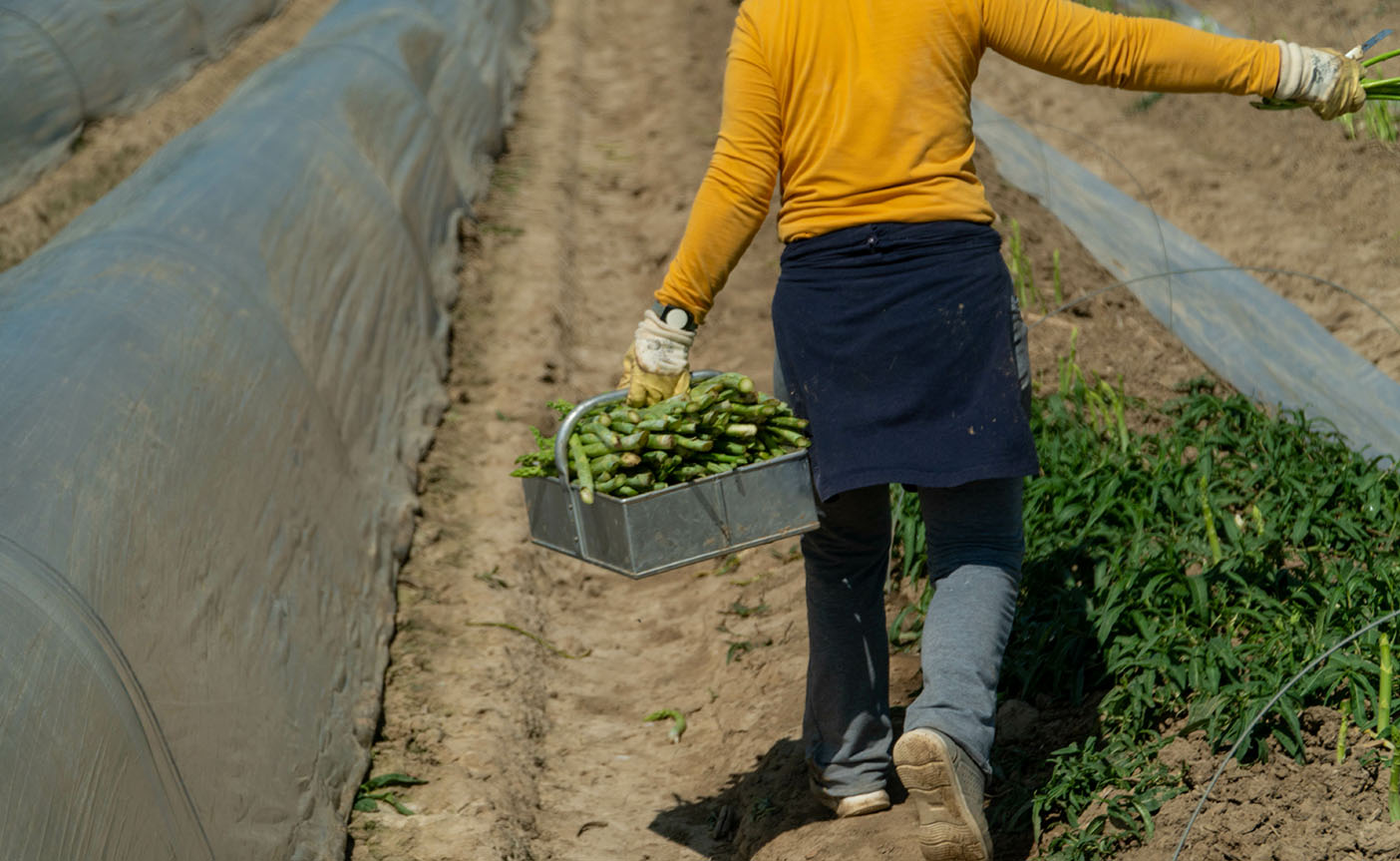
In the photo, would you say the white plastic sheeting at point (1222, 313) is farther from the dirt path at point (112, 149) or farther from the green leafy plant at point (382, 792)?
the dirt path at point (112, 149)

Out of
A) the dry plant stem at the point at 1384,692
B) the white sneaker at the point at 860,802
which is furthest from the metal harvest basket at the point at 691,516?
the dry plant stem at the point at 1384,692

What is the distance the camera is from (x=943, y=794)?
2182 mm

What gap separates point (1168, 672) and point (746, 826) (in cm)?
97

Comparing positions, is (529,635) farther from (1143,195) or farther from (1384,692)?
(1143,195)

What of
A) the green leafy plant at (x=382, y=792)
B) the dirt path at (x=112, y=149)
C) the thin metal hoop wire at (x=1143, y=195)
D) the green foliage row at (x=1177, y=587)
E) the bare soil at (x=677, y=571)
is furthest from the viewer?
the dirt path at (x=112, y=149)

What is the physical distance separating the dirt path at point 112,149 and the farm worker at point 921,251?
4104 mm

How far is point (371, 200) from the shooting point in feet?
16.3

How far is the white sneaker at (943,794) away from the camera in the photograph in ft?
7.11

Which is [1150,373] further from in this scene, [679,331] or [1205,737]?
[679,331]

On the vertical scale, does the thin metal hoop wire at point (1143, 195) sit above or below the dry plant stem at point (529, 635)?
above

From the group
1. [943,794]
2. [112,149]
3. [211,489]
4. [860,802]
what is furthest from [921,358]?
[112,149]

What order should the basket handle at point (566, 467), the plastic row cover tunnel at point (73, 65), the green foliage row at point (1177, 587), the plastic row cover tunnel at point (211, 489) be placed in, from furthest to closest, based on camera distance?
the plastic row cover tunnel at point (73, 65)
the green foliage row at point (1177, 587)
the basket handle at point (566, 467)
the plastic row cover tunnel at point (211, 489)

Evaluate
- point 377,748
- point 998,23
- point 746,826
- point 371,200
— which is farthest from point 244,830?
point 371,200

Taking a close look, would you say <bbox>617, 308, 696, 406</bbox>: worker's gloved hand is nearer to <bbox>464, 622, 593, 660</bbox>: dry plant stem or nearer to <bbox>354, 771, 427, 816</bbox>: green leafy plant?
<bbox>354, 771, 427, 816</bbox>: green leafy plant
